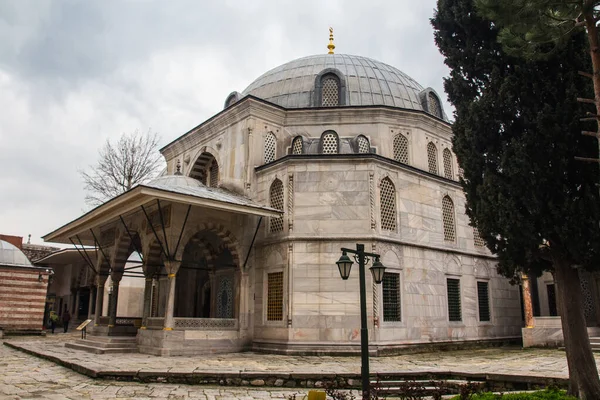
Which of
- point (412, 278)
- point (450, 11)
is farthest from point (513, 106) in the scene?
point (412, 278)

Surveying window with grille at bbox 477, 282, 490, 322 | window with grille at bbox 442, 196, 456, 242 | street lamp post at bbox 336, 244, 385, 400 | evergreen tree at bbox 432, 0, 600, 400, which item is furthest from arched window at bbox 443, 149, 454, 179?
street lamp post at bbox 336, 244, 385, 400

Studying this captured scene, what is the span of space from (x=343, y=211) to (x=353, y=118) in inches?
166

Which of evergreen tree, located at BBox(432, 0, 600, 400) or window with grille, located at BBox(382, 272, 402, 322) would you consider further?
window with grille, located at BBox(382, 272, 402, 322)

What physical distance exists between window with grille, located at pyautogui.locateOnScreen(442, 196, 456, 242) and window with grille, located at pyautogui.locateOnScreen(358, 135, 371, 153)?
3.36 m

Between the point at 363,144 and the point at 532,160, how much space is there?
10.1 meters

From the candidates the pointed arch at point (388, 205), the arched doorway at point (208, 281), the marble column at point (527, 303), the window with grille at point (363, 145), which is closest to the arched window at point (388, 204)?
the pointed arch at point (388, 205)

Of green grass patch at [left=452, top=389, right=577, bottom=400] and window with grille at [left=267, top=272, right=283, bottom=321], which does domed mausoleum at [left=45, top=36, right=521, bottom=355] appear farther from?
green grass patch at [left=452, top=389, right=577, bottom=400]

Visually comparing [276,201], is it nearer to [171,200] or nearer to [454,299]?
[171,200]

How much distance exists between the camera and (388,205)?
52.0 feet

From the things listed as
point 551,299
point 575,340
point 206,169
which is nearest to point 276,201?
point 206,169

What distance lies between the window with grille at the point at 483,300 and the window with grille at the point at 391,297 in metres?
4.63

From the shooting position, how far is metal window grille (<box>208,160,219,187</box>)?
62.5 feet

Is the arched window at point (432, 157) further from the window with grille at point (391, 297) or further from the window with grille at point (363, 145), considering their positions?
the window with grille at point (391, 297)

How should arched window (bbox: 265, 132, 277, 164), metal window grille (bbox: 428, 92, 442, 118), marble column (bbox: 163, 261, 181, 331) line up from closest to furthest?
marble column (bbox: 163, 261, 181, 331)
arched window (bbox: 265, 132, 277, 164)
metal window grille (bbox: 428, 92, 442, 118)
